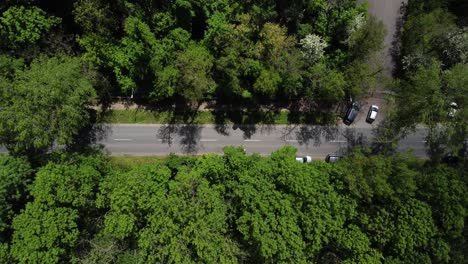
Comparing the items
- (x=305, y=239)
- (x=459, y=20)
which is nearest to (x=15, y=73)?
(x=305, y=239)

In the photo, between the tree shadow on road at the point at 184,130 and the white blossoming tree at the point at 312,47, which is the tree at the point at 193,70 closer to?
the tree shadow on road at the point at 184,130

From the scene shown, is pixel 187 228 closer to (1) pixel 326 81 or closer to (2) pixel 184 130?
(2) pixel 184 130

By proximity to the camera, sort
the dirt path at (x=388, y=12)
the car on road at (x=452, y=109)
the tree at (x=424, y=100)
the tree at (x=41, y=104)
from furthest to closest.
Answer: the dirt path at (x=388, y=12), the car on road at (x=452, y=109), the tree at (x=424, y=100), the tree at (x=41, y=104)

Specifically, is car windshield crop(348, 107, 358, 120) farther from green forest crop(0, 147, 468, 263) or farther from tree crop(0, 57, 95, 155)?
tree crop(0, 57, 95, 155)

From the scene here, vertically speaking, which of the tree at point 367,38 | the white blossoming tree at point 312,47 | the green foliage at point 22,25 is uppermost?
the tree at point 367,38

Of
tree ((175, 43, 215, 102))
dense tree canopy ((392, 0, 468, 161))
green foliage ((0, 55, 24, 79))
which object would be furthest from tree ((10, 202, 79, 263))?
dense tree canopy ((392, 0, 468, 161))

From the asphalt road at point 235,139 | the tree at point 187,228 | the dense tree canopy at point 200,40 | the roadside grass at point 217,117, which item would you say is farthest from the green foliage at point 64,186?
the dense tree canopy at point 200,40
